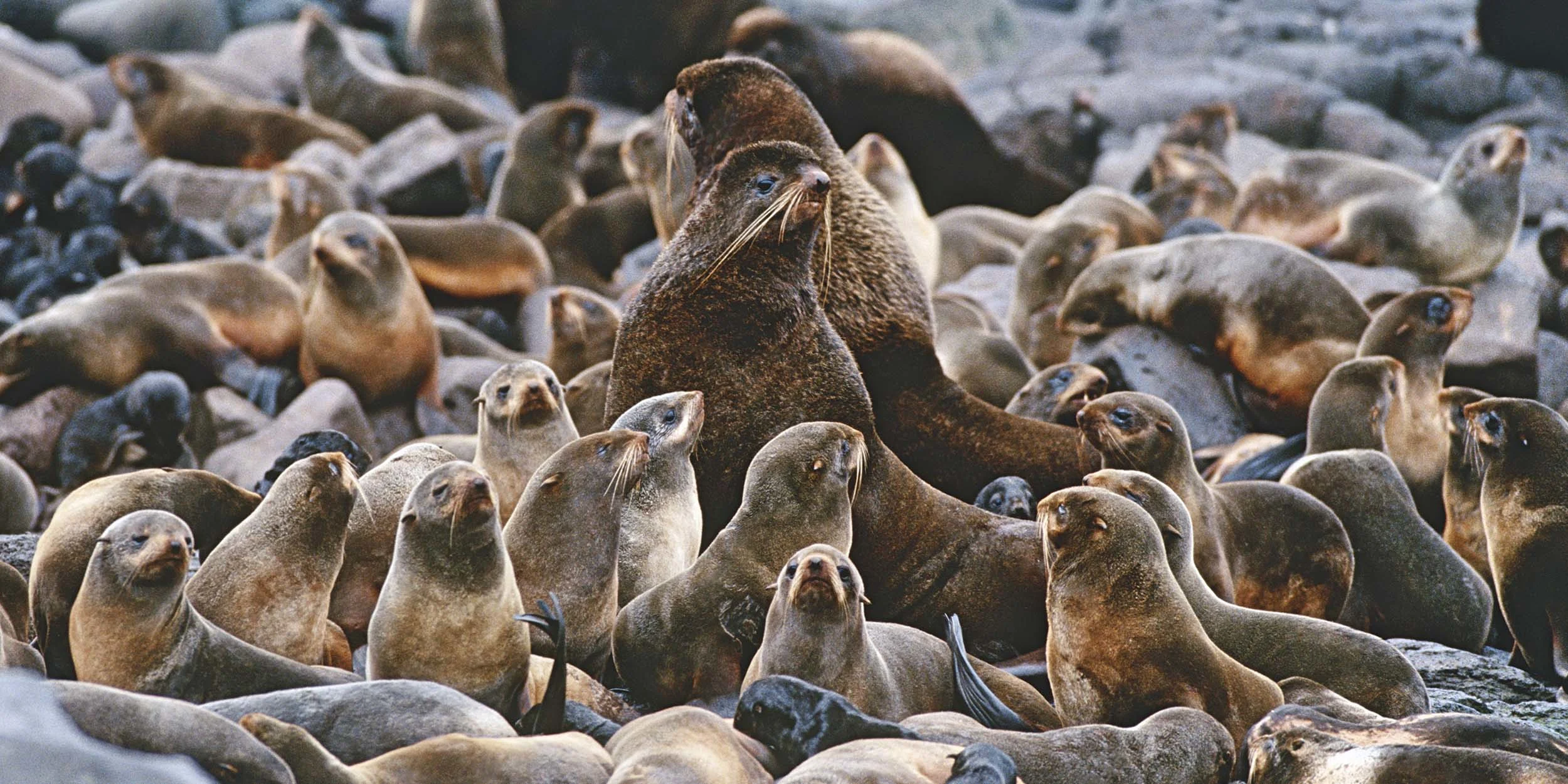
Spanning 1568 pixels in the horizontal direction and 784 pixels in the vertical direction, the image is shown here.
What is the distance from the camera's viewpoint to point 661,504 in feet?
18.8

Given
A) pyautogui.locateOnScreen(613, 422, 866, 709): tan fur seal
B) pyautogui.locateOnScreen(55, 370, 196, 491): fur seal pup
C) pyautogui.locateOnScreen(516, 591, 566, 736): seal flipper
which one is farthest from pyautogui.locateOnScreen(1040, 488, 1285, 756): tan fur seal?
pyautogui.locateOnScreen(55, 370, 196, 491): fur seal pup

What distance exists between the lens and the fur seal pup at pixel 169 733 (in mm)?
3566

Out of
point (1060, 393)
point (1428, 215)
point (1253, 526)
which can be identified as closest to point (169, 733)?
point (1253, 526)

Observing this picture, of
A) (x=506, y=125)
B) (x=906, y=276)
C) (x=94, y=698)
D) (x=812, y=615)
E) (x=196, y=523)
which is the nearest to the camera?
(x=94, y=698)

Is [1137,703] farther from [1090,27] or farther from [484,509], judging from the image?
[1090,27]

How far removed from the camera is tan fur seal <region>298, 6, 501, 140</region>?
53.2 ft

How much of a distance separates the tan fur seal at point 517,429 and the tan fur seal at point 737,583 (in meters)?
1.15

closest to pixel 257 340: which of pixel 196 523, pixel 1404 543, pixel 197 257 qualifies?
pixel 197 257

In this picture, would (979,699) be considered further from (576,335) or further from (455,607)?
(576,335)

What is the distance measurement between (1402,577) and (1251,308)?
241 centimetres

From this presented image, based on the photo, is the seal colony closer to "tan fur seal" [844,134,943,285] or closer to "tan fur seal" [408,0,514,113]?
"tan fur seal" [844,134,943,285]

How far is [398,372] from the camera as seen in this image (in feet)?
30.2

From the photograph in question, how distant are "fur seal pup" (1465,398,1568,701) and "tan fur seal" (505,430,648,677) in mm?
2957

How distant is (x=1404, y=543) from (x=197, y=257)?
8.18 meters
